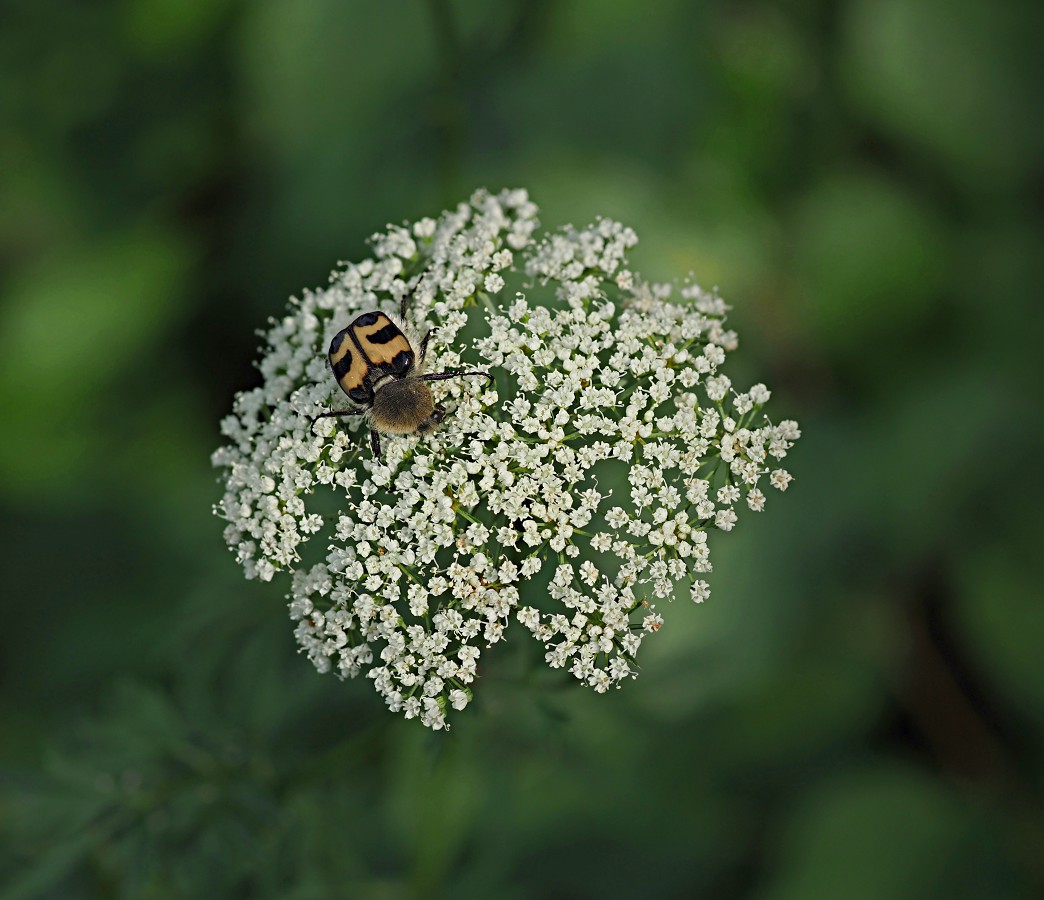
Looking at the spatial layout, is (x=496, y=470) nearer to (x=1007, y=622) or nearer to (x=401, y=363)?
(x=401, y=363)

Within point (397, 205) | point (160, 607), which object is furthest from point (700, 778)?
point (397, 205)

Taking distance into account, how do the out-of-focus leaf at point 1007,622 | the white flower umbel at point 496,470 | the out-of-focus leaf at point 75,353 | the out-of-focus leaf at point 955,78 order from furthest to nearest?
the out-of-focus leaf at point 955,78 < the out-of-focus leaf at point 75,353 < the out-of-focus leaf at point 1007,622 < the white flower umbel at point 496,470

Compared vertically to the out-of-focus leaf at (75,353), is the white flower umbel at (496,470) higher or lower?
lower

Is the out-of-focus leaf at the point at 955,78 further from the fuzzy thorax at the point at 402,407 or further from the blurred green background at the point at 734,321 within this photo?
the fuzzy thorax at the point at 402,407

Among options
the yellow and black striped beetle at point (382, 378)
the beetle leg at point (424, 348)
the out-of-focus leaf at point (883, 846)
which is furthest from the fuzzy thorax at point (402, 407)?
the out-of-focus leaf at point (883, 846)

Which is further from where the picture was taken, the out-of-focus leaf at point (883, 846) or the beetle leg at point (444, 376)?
the out-of-focus leaf at point (883, 846)

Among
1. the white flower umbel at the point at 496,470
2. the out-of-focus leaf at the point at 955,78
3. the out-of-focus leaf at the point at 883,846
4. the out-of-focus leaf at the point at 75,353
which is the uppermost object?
the out-of-focus leaf at the point at 955,78
